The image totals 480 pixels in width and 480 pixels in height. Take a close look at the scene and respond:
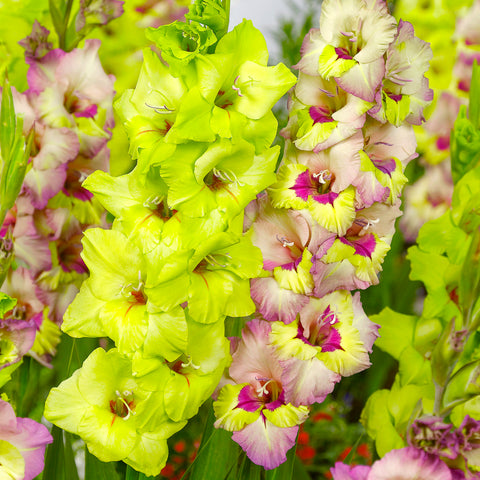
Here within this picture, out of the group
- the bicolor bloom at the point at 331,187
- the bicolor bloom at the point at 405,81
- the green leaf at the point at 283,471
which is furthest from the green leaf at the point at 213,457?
the bicolor bloom at the point at 405,81

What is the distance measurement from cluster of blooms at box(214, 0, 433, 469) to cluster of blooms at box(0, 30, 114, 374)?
0.92 ft

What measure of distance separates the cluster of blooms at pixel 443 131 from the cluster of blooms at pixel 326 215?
455 millimetres

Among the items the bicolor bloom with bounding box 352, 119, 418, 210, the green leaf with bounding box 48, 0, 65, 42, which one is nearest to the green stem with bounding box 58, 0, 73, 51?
the green leaf with bounding box 48, 0, 65, 42

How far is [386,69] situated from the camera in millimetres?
666

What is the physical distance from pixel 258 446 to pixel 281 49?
93 centimetres

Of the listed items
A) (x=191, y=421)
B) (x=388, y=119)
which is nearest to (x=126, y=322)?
(x=388, y=119)

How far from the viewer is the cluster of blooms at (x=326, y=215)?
0.65 meters

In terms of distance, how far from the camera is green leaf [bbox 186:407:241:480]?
0.75 metres

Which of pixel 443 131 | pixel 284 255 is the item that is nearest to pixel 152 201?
pixel 284 255

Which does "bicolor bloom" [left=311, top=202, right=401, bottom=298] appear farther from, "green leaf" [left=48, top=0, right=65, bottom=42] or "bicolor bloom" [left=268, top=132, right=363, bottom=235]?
"green leaf" [left=48, top=0, right=65, bottom=42]

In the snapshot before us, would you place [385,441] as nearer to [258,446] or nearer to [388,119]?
[258,446]

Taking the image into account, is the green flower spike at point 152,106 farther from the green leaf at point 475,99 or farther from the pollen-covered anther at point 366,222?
the green leaf at point 475,99

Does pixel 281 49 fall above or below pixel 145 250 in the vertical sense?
below

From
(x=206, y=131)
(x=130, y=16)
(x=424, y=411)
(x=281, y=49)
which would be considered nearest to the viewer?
(x=206, y=131)
